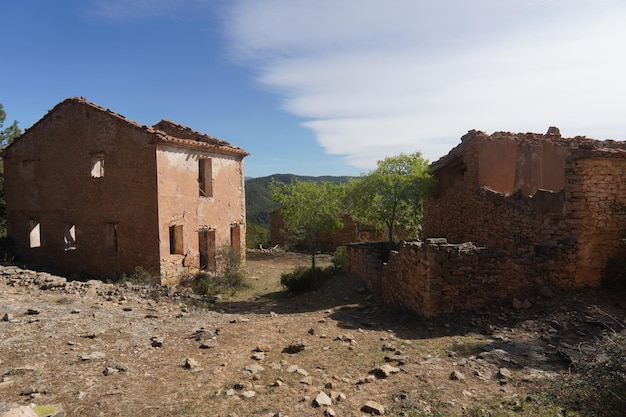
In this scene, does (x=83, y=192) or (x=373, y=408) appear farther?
(x=83, y=192)

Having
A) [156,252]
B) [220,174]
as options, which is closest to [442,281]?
[156,252]

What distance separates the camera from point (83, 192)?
15.2m

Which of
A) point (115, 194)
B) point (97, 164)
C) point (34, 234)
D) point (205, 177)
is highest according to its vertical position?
point (97, 164)

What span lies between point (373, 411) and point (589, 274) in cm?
666

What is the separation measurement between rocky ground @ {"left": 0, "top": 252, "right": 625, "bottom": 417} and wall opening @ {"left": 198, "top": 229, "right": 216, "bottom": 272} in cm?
605

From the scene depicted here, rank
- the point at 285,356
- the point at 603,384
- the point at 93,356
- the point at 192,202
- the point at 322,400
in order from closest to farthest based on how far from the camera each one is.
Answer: the point at 603,384 < the point at 322,400 < the point at 93,356 < the point at 285,356 < the point at 192,202

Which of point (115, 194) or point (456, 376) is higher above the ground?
point (115, 194)

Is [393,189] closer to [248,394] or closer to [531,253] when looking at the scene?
[531,253]

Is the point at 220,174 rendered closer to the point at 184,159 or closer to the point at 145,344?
the point at 184,159

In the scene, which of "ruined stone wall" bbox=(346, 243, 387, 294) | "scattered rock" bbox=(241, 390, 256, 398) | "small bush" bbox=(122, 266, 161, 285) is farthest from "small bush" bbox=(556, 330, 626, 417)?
"small bush" bbox=(122, 266, 161, 285)

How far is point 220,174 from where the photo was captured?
668 inches

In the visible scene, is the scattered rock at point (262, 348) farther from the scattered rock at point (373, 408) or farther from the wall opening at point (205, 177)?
the wall opening at point (205, 177)

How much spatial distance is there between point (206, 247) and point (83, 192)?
4844 millimetres

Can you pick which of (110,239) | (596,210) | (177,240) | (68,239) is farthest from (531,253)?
(68,239)
